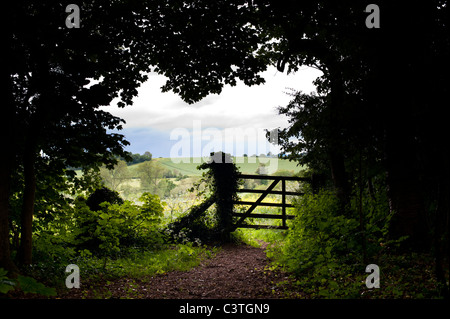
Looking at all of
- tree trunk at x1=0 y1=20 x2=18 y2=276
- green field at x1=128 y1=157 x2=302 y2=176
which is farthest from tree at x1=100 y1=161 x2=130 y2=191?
tree trunk at x1=0 y1=20 x2=18 y2=276

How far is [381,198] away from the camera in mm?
7328

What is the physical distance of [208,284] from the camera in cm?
699

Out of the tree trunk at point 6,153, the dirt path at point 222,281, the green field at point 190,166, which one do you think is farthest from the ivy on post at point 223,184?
the green field at point 190,166

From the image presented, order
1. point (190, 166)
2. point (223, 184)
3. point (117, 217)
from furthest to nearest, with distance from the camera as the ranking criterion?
point (190, 166)
point (223, 184)
point (117, 217)

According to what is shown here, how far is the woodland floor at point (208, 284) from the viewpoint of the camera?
593 cm

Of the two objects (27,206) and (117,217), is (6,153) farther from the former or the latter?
(117,217)

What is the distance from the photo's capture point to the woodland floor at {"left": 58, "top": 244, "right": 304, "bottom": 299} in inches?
233

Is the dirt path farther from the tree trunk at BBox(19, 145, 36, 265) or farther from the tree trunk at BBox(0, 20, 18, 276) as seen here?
the tree trunk at BBox(0, 20, 18, 276)

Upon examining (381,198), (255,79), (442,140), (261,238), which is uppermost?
(255,79)

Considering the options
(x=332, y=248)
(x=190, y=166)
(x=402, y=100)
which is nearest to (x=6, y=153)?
(x=332, y=248)
